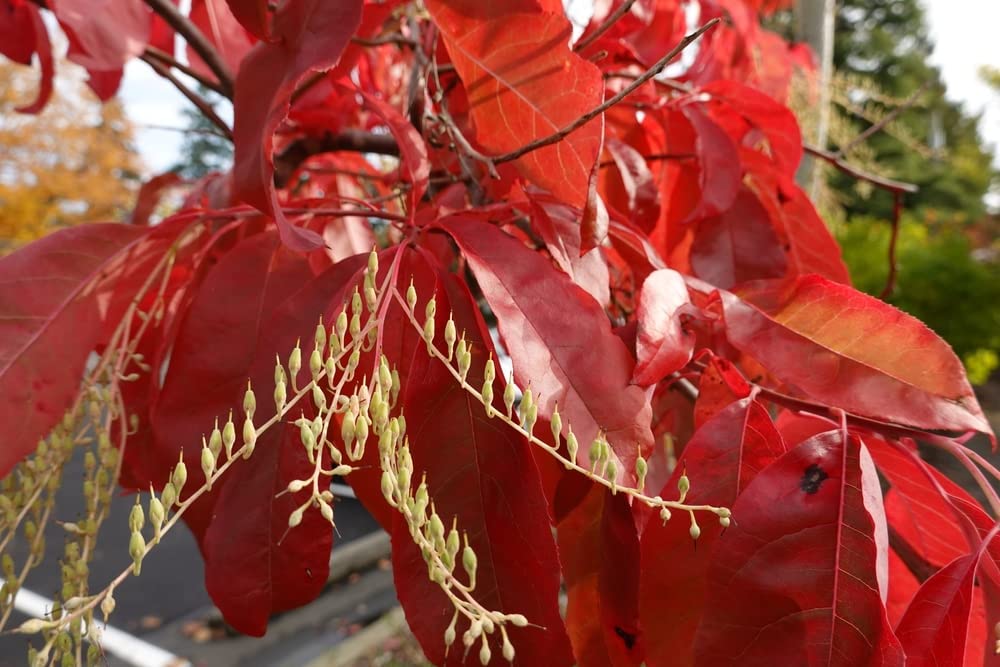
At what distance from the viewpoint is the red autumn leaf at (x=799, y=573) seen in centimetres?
44

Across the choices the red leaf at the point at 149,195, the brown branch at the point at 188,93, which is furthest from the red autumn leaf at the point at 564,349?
the red leaf at the point at 149,195

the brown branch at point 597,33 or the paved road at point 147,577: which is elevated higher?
the brown branch at point 597,33

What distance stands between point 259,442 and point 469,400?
154 millimetres

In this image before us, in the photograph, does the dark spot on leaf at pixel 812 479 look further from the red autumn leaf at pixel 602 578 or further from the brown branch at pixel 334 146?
the brown branch at pixel 334 146

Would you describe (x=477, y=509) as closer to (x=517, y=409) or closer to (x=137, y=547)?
(x=517, y=409)

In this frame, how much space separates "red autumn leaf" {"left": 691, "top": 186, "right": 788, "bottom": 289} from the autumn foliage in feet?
0.44

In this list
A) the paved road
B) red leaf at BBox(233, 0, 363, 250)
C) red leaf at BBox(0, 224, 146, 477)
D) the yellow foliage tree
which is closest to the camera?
red leaf at BBox(233, 0, 363, 250)

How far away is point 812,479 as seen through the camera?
1.55ft

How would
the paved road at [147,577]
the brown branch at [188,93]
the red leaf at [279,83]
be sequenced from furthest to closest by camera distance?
the paved road at [147,577]
the brown branch at [188,93]
the red leaf at [279,83]

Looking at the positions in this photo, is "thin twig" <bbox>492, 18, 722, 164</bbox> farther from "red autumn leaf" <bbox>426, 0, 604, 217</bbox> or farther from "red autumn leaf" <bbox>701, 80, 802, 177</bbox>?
"red autumn leaf" <bbox>701, 80, 802, 177</bbox>

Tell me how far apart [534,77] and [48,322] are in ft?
1.38

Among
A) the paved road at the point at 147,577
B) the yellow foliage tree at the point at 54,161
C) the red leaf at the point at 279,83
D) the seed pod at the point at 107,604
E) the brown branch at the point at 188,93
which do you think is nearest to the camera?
the seed pod at the point at 107,604

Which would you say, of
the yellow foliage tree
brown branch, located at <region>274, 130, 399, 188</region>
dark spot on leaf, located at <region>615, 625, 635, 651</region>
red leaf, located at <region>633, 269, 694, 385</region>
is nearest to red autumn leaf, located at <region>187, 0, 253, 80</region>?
brown branch, located at <region>274, 130, 399, 188</region>

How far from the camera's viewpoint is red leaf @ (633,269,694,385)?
0.47 metres
